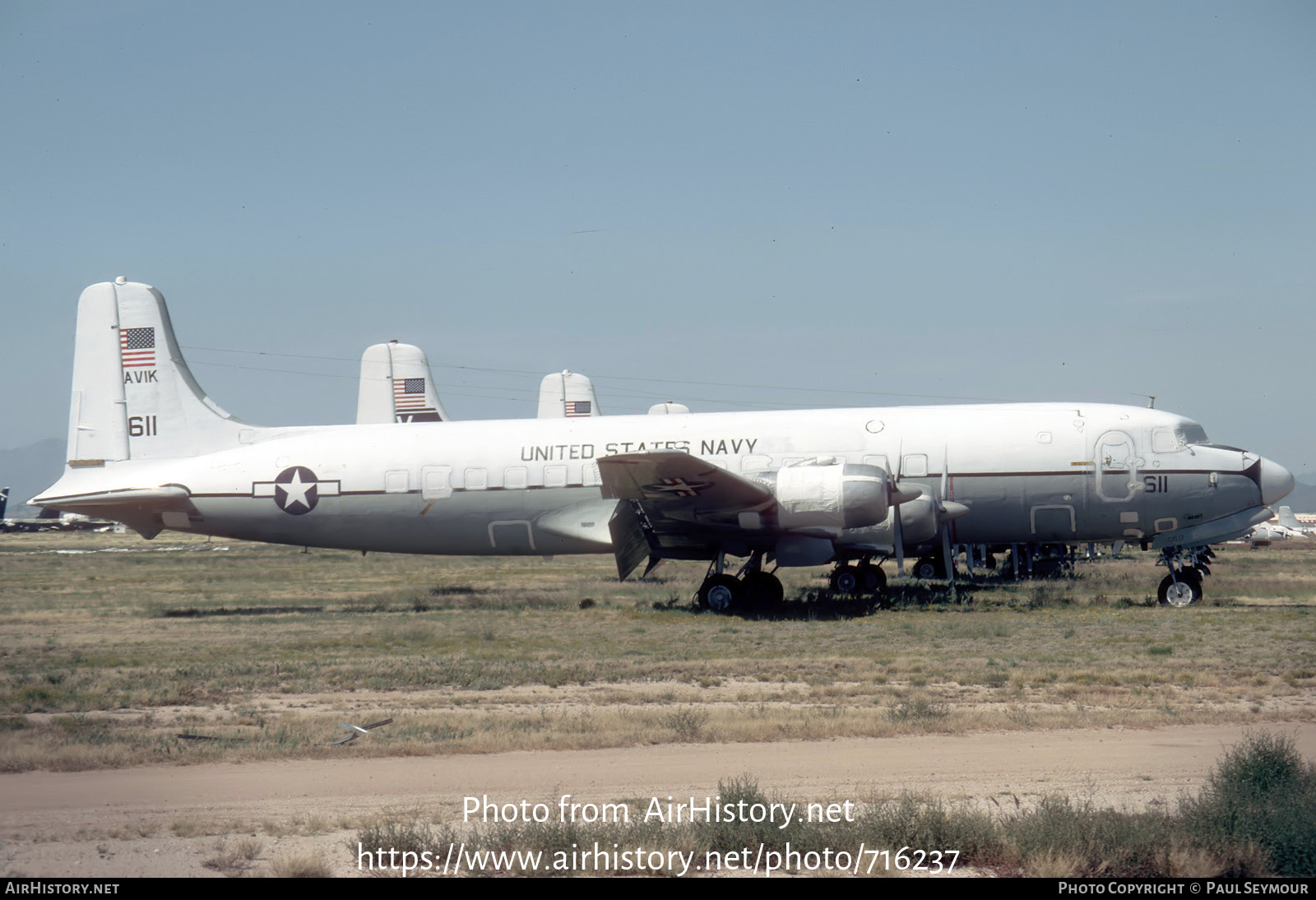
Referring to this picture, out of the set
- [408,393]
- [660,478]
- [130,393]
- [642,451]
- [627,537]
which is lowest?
[627,537]

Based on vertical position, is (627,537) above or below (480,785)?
above

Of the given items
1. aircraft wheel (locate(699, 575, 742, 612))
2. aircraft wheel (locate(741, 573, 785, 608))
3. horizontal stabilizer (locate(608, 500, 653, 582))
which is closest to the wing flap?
horizontal stabilizer (locate(608, 500, 653, 582))

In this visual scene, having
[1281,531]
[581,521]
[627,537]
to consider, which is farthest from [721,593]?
[1281,531]

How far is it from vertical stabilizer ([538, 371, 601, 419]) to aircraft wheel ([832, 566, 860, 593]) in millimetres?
16736

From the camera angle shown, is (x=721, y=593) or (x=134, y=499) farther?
(x=134, y=499)

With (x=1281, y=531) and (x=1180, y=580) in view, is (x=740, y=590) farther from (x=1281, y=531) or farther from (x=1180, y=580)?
(x=1281, y=531)

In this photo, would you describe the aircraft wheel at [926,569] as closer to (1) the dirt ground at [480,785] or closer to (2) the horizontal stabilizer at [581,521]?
(2) the horizontal stabilizer at [581,521]

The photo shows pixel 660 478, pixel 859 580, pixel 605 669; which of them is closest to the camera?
pixel 605 669

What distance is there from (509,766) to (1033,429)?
1468 centimetres

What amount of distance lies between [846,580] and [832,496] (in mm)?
6787

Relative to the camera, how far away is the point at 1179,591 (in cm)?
1978

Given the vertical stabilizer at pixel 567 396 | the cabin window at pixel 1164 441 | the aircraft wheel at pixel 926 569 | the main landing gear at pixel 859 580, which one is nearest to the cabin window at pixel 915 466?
the cabin window at pixel 1164 441

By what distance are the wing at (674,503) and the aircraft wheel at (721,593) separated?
61cm

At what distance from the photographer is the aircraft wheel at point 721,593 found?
19.8 metres
